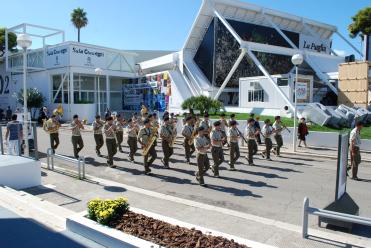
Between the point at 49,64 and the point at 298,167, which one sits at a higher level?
the point at 49,64

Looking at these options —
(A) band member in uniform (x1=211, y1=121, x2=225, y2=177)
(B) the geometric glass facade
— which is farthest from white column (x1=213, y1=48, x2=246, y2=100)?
(A) band member in uniform (x1=211, y1=121, x2=225, y2=177)

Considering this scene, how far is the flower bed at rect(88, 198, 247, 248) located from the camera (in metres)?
5.09

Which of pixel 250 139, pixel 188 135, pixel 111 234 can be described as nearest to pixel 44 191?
pixel 111 234

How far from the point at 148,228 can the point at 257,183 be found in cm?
593

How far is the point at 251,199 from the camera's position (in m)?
9.20

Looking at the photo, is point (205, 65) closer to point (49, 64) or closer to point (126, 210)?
point (49, 64)

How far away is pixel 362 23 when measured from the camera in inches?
1631

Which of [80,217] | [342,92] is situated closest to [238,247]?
[80,217]

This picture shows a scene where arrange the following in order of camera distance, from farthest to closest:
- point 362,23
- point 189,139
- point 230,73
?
point 362,23 < point 230,73 < point 189,139

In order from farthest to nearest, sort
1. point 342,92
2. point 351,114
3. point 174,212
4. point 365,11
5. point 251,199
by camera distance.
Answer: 1. point 365,11
2. point 342,92
3. point 351,114
4. point 251,199
5. point 174,212

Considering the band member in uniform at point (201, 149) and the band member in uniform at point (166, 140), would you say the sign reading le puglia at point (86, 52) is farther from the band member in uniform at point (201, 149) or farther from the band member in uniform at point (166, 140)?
the band member in uniform at point (201, 149)

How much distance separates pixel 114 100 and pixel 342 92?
24595mm

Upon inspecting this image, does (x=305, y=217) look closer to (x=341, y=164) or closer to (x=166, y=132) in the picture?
(x=341, y=164)

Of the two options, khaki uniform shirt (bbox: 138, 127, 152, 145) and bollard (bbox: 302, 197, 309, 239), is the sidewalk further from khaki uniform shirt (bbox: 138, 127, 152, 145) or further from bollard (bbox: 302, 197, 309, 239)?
khaki uniform shirt (bbox: 138, 127, 152, 145)
